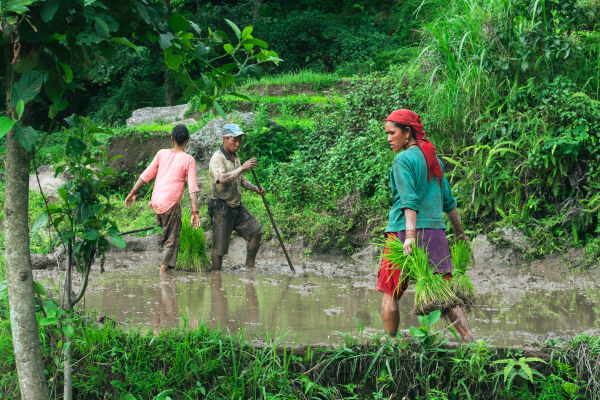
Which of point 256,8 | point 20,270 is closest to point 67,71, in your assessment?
point 20,270

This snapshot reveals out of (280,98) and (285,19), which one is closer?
(280,98)

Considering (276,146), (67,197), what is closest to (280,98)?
(276,146)

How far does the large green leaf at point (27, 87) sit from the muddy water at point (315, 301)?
2.28 m

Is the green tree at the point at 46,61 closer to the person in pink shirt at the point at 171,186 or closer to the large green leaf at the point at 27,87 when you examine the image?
the large green leaf at the point at 27,87

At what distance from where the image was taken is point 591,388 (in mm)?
4266

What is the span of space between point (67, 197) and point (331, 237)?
627 centimetres

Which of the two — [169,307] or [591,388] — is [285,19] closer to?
[169,307]

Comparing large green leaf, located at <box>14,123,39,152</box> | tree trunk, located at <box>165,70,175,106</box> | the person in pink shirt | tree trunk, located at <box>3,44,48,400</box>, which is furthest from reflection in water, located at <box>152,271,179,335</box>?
tree trunk, located at <box>165,70,175,106</box>

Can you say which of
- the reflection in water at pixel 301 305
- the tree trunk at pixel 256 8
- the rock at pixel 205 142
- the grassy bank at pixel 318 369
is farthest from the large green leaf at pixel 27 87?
the tree trunk at pixel 256 8

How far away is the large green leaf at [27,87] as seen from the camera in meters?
2.84

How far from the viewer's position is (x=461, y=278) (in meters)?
4.81

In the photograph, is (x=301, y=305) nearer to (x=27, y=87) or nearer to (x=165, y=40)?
(x=165, y=40)

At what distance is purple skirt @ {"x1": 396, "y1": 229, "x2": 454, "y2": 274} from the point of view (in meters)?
4.86

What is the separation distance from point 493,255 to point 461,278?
4.03 m
